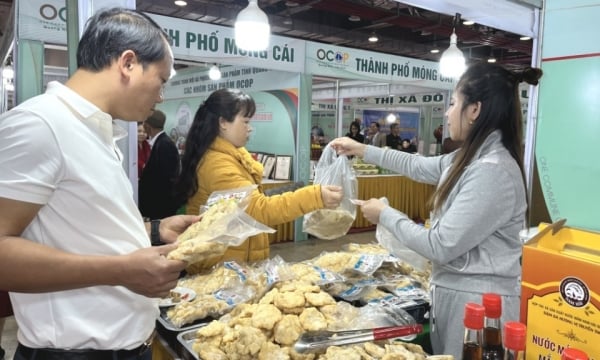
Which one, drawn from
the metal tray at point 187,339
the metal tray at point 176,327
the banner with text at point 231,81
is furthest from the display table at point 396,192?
the metal tray at point 187,339

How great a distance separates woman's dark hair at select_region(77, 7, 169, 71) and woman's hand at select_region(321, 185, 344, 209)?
114cm

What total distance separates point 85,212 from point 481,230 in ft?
3.91

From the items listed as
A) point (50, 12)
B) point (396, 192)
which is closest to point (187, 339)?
point (50, 12)

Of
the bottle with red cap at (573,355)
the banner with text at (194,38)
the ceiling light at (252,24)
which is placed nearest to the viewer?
the bottle with red cap at (573,355)

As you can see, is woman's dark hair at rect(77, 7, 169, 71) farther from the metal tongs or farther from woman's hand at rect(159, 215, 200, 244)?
the metal tongs

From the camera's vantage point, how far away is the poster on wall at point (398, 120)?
15430 mm

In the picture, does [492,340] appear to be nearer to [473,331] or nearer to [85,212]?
[473,331]

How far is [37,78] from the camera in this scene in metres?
4.35

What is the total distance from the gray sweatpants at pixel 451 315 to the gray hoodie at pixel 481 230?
0.09 ft

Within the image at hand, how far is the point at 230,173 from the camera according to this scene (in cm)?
219

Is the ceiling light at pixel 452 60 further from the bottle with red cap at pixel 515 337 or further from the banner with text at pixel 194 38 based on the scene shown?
the bottle with red cap at pixel 515 337

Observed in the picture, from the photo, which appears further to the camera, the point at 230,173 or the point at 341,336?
the point at 230,173

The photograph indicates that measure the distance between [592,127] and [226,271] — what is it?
1.49 m

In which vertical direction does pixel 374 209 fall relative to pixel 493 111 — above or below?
below
